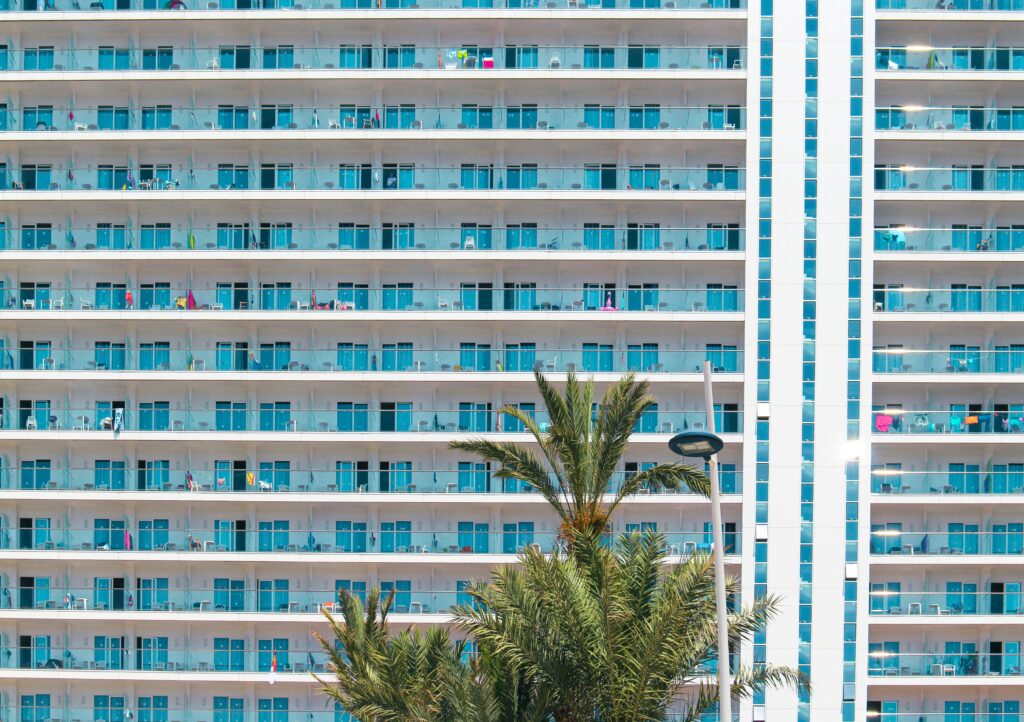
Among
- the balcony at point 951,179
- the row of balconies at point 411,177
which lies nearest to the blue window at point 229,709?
the row of balconies at point 411,177

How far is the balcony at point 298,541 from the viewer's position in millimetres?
52750

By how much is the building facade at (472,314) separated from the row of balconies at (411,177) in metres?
0.15

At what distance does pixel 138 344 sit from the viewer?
5447 cm

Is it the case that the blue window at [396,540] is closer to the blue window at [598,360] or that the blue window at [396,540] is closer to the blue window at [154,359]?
the blue window at [598,360]

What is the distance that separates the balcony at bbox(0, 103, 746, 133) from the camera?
5369 centimetres

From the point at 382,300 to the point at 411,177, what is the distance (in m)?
4.88

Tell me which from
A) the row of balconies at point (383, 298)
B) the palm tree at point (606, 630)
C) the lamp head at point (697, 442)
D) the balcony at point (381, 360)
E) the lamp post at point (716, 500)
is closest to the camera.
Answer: the lamp head at point (697, 442)

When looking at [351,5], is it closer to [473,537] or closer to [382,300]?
[382,300]

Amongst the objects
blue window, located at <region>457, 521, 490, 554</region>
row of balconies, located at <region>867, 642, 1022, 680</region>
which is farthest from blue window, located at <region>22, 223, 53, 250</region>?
row of balconies, located at <region>867, 642, 1022, 680</region>

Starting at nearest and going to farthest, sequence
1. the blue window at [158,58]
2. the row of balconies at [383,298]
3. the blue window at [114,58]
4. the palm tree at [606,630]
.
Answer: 1. the palm tree at [606,630]
2. the row of balconies at [383,298]
3. the blue window at [158,58]
4. the blue window at [114,58]

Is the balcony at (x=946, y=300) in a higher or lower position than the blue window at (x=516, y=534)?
higher

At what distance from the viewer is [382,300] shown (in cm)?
5353

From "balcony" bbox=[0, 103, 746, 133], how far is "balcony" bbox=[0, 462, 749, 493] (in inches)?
496

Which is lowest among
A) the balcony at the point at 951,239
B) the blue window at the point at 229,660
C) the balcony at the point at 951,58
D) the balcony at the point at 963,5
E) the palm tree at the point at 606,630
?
the blue window at the point at 229,660
